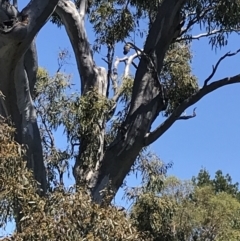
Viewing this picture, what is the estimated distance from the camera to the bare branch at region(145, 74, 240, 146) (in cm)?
661

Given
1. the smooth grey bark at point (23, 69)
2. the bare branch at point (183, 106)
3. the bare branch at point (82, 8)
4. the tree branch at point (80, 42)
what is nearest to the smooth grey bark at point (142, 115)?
the bare branch at point (183, 106)

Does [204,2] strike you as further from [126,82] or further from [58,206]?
[58,206]

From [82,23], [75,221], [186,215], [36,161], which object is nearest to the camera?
[75,221]

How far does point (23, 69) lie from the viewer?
17.9ft

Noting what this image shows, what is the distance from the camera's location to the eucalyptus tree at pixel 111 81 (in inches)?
208

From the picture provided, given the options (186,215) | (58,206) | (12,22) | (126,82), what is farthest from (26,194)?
(186,215)

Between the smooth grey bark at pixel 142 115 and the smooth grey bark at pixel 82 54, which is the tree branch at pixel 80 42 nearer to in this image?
the smooth grey bark at pixel 82 54

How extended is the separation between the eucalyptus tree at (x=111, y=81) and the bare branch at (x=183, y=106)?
1cm

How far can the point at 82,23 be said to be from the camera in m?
7.68

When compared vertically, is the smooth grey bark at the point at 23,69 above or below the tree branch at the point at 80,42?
below

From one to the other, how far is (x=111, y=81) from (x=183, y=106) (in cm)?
180

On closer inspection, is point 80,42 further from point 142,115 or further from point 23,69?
point 23,69

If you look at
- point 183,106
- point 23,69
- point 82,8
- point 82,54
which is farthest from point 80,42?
point 23,69

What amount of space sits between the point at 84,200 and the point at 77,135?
2.97 m
